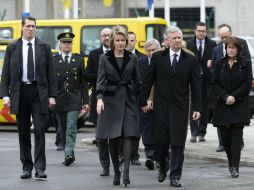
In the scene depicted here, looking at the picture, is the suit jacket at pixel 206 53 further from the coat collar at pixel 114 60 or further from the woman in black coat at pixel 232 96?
the coat collar at pixel 114 60

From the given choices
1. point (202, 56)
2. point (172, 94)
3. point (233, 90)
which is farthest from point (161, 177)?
point (202, 56)

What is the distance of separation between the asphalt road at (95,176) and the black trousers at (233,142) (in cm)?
23

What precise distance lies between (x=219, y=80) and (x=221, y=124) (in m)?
0.59

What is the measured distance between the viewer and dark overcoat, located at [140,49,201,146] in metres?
12.1

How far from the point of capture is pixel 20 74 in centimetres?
1243

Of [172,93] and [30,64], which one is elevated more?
[30,64]

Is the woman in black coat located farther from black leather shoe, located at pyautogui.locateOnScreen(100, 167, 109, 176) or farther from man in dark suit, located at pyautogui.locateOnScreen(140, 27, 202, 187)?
black leather shoe, located at pyautogui.locateOnScreen(100, 167, 109, 176)

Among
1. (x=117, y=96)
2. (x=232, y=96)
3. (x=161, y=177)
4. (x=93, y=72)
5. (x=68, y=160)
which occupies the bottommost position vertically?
(x=68, y=160)

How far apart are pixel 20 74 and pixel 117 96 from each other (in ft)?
3.96

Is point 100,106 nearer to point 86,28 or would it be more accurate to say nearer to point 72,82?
point 72,82

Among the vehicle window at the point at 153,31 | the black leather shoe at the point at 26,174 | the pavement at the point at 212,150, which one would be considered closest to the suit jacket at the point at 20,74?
the black leather shoe at the point at 26,174

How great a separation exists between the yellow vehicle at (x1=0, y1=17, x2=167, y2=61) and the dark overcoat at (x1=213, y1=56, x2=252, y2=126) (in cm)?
1461

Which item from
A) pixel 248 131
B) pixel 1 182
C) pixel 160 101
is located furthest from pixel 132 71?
pixel 248 131

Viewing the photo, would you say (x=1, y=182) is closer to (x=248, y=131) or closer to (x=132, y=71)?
(x=132, y=71)
